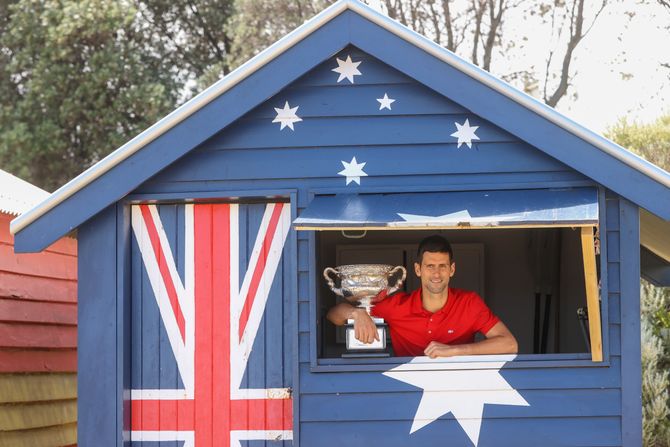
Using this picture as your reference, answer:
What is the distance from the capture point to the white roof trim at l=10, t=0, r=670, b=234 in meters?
6.54

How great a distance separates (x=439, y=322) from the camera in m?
7.18

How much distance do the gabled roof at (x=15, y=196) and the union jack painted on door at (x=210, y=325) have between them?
7.30 ft

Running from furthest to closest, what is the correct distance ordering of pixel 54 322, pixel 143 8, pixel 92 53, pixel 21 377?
pixel 143 8
pixel 92 53
pixel 54 322
pixel 21 377

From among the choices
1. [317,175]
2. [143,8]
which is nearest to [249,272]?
[317,175]

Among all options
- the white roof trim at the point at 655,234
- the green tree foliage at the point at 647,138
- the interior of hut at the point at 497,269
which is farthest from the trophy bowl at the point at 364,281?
the green tree foliage at the point at 647,138

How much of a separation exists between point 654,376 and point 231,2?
1491cm

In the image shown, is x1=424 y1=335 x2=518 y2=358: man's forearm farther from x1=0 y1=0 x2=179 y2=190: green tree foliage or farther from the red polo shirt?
x1=0 y1=0 x2=179 y2=190: green tree foliage

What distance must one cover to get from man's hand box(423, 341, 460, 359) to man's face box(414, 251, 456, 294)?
611mm

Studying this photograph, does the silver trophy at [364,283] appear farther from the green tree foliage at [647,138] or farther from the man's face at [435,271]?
the green tree foliage at [647,138]

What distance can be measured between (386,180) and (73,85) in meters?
17.0

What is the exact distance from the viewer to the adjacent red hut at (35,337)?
8.84 m

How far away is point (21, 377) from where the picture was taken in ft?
30.0

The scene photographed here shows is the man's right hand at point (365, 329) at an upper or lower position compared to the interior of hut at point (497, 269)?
lower

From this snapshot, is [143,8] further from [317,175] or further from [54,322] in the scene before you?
[317,175]
